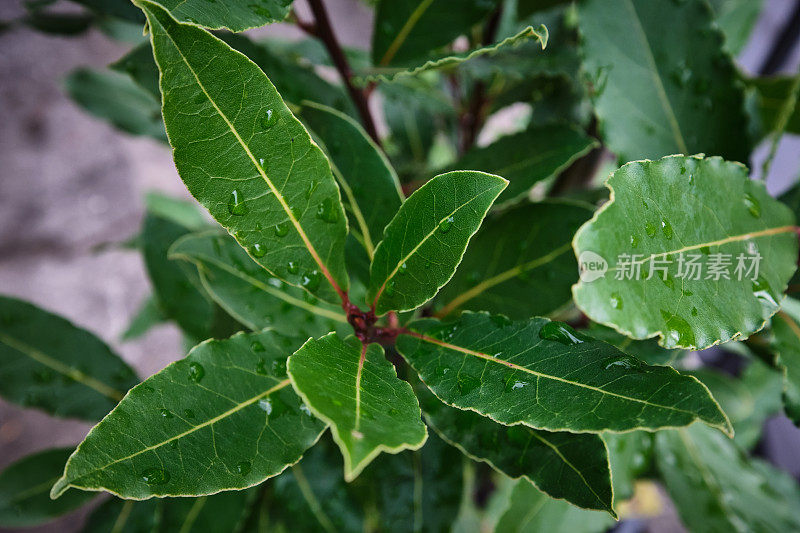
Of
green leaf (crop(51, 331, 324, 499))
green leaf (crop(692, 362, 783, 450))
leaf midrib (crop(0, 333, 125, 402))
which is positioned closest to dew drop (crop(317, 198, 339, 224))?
green leaf (crop(51, 331, 324, 499))

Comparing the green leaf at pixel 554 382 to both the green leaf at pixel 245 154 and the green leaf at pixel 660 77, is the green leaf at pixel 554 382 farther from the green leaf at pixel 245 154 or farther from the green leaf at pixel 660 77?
the green leaf at pixel 660 77

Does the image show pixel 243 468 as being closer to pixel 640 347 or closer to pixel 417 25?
pixel 640 347

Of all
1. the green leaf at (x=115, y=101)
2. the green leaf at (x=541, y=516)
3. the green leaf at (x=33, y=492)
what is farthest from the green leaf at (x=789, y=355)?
the green leaf at (x=115, y=101)

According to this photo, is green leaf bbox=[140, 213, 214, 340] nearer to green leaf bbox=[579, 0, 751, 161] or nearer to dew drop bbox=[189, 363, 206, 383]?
dew drop bbox=[189, 363, 206, 383]

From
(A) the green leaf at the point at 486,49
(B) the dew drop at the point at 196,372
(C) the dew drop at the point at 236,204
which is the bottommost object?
(B) the dew drop at the point at 196,372

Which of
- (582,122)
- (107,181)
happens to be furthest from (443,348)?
(107,181)

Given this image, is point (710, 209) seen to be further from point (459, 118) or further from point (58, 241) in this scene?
point (58, 241)
